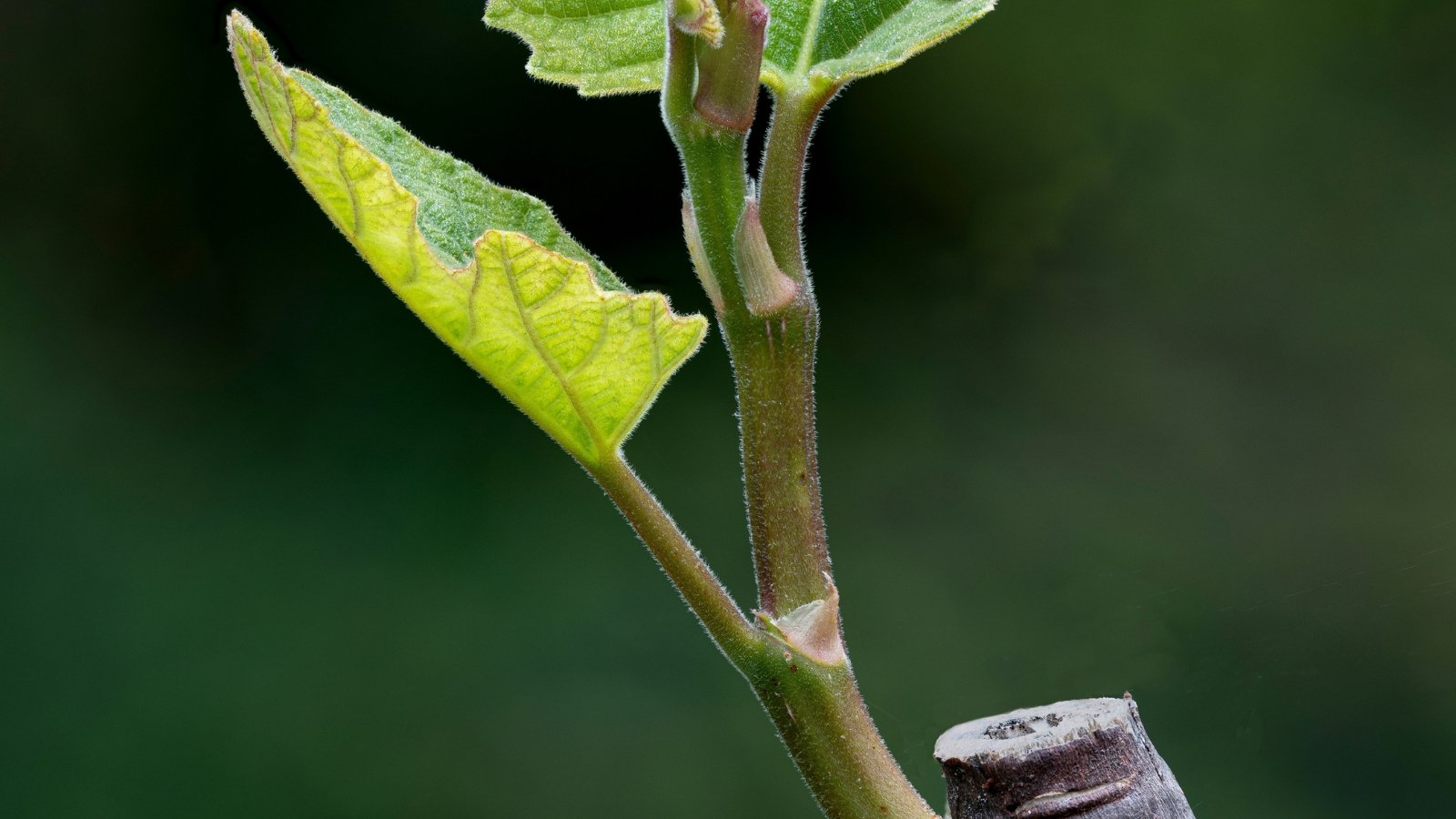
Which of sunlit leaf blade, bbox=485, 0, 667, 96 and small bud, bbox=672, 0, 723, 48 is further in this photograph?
sunlit leaf blade, bbox=485, 0, 667, 96

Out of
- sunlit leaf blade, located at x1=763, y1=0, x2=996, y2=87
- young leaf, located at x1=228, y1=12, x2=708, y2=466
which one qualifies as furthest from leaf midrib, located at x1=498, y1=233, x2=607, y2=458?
sunlit leaf blade, located at x1=763, y1=0, x2=996, y2=87

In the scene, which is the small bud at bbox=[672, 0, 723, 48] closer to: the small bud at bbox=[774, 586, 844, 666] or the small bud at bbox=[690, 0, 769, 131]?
the small bud at bbox=[690, 0, 769, 131]

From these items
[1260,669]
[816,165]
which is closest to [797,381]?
[1260,669]

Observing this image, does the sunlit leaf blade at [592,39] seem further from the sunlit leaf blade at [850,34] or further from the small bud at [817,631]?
the small bud at [817,631]

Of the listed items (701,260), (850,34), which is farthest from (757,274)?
(850,34)

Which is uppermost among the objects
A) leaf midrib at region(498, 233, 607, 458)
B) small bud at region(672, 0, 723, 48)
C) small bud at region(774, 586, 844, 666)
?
small bud at region(672, 0, 723, 48)

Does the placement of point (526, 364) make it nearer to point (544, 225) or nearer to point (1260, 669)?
point (544, 225)

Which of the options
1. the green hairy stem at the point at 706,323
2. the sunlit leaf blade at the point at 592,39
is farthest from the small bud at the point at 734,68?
the sunlit leaf blade at the point at 592,39
